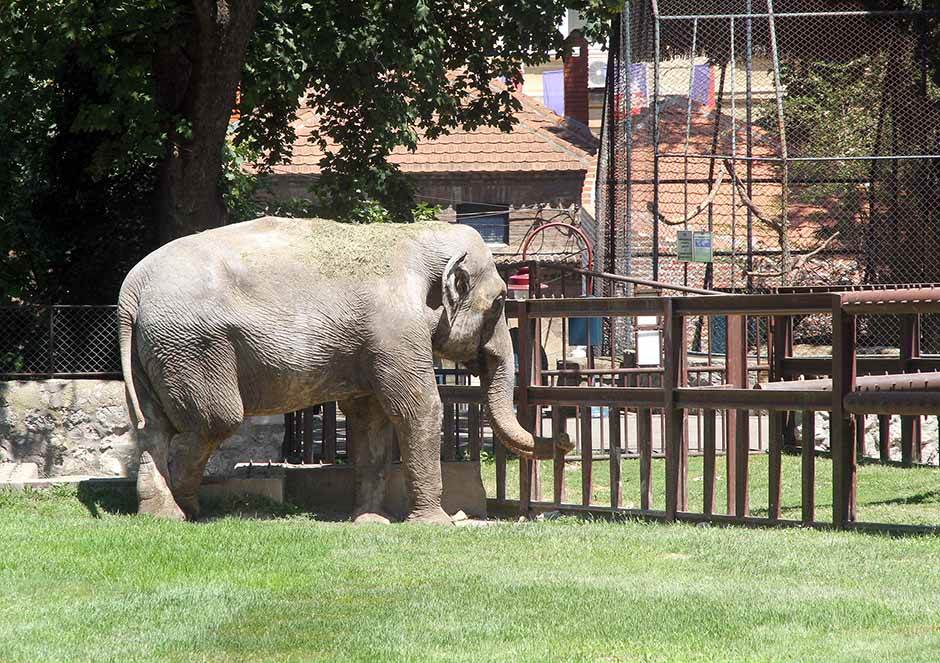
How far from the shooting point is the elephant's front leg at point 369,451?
35.6ft

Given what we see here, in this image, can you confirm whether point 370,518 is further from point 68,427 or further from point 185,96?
point 185,96

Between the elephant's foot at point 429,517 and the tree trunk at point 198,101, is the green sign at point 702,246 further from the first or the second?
the elephant's foot at point 429,517

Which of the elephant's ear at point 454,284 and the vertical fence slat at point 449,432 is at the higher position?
the elephant's ear at point 454,284

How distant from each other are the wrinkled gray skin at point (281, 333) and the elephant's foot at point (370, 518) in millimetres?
24

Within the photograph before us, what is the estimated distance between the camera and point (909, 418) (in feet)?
45.7

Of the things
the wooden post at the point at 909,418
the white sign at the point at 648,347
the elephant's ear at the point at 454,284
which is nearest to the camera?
the elephant's ear at the point at 454,284

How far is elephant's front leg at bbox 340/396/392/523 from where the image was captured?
35.6 ft

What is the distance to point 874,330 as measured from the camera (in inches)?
842

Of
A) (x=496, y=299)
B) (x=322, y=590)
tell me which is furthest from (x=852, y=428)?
(x=322, y=590)

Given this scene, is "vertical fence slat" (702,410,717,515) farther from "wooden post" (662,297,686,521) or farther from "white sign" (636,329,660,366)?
"white sign" (636,329,660,366)

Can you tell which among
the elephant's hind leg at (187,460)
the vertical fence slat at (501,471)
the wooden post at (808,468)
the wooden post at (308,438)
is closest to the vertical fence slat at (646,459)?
the wooden post at (808,468)

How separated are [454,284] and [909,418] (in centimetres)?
579

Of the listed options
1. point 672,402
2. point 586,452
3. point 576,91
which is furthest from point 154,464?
point 576,91

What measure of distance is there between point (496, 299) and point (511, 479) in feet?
12.2
